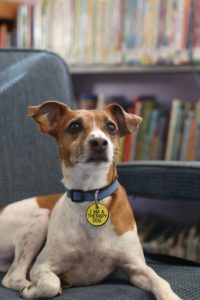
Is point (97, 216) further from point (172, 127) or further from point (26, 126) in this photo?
point (172, 127)

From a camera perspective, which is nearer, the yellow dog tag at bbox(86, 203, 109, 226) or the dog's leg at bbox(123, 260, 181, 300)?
the dog's leg at bbox(123, 260, 181, 300)

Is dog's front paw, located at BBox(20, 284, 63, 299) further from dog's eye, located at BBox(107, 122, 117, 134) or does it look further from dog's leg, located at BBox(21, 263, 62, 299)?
dog's eye, located at BBox(107, 122, 117, 134)

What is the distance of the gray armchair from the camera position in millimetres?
1139

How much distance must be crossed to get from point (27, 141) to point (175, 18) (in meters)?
0.77

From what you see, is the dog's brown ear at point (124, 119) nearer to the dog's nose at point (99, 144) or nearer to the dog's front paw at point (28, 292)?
the dog's nose at point (99, 144)

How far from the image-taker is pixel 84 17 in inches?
77.8

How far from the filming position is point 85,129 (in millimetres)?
1014

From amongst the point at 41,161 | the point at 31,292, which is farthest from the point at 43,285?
the point at 41,161

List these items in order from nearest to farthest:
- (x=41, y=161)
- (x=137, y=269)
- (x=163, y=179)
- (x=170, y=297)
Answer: (x=170, y=297)
(x=137, y=269)
(x=163, y=179)
(x=41, y=161)

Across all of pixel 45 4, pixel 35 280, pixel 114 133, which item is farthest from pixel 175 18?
pixel 35 280

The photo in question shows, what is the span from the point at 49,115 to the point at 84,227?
289 millimetres

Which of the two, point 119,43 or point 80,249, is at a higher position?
point 119,43

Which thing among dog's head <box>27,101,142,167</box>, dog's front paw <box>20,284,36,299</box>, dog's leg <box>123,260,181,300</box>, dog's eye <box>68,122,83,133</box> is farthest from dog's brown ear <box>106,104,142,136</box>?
A: dog's front paw <box>20,284,36,299</box>

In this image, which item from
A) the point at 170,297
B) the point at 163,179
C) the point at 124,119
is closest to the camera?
the point at 170,297
